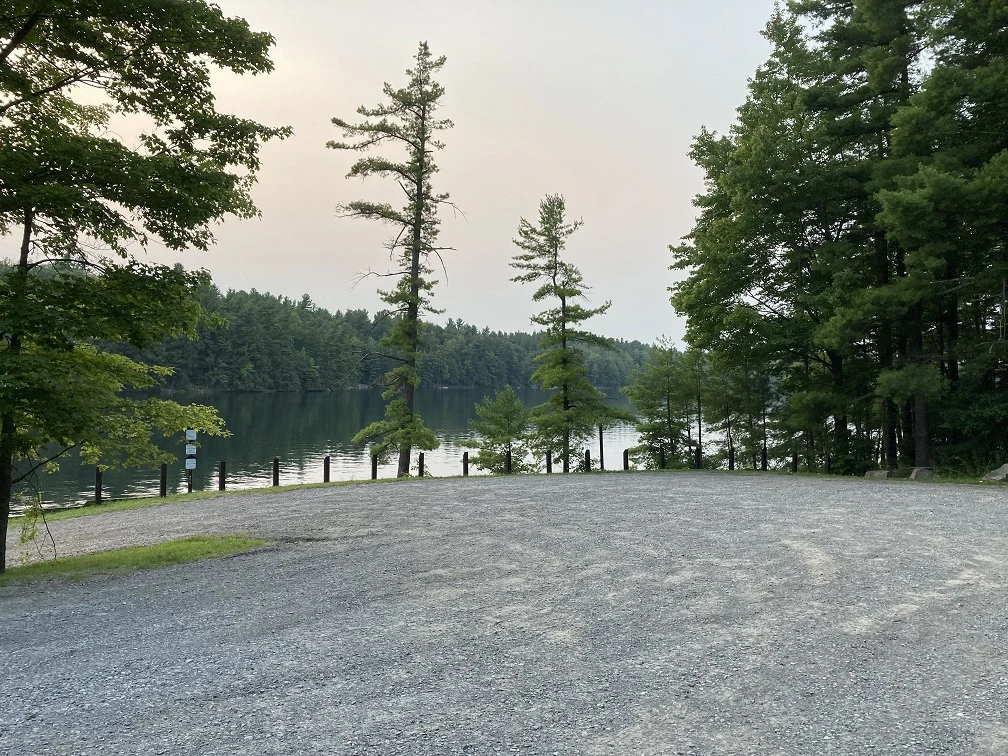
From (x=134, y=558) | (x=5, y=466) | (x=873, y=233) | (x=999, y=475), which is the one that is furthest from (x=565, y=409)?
(x=5, y=466)

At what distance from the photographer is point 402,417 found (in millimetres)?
22062

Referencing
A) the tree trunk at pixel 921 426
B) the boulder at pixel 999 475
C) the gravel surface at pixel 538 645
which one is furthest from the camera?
the tree trunk at pixel 921 426

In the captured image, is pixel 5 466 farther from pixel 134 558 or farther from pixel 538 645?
pixel 538 645

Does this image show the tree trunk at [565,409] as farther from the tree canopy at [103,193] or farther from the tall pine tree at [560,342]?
the tree canopy at [103,193]

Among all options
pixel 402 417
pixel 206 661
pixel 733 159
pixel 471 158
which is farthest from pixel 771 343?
pixel 206 661

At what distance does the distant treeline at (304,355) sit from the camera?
8725cm

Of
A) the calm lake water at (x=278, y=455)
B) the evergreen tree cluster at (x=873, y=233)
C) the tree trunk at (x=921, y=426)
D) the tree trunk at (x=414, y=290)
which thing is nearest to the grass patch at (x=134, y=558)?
the calm lake water at (x=278, y=455)

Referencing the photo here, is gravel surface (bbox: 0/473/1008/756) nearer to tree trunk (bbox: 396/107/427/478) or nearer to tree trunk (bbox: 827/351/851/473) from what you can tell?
tree trunk (bbox: 827/351/851/473)

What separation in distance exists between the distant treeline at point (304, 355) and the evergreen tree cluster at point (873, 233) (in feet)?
121

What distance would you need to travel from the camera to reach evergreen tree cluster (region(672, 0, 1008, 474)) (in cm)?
1516

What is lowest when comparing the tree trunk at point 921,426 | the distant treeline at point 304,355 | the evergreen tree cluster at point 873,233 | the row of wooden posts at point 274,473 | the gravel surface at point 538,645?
the gravel surface at point 538,645

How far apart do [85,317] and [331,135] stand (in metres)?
16.7

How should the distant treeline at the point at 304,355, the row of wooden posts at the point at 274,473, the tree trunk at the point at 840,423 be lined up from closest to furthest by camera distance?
1. the row of wooden posts at the point at 274,473
2. the tree trunk at the point at 840,423
3. the distant treeline at the point at 304,355

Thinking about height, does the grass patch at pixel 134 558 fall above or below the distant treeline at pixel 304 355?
below
